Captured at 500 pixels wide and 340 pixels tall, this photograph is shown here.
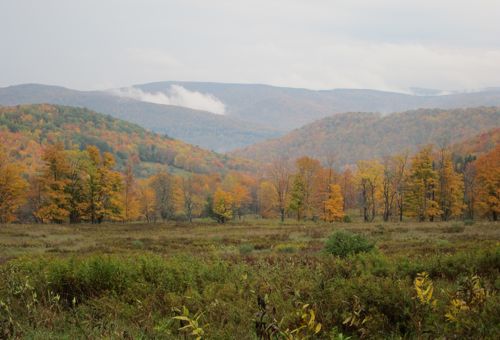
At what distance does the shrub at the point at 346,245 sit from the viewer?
1634 cm

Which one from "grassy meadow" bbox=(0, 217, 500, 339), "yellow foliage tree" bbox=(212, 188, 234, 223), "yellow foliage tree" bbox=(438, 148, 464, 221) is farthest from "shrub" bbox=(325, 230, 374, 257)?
"yellow foliage tree" bbox=(212, 188, 234, 223)

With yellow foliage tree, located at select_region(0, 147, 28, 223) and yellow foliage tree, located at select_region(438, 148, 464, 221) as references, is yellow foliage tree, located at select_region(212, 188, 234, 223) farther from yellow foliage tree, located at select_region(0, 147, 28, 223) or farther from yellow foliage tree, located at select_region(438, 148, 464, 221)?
yellow foliage tree, located at select_region(438, 148, 464, 221)

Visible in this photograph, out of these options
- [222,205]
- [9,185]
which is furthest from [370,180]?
[9,185]

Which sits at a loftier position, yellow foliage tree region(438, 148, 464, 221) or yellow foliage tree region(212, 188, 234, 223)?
yellow foliage tree region(438, 148, 464, 221)

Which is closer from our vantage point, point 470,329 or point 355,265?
point 470,329

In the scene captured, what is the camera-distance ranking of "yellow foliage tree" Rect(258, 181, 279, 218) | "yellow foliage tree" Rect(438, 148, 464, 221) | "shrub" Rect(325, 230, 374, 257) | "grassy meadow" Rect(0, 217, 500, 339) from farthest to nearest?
"yellow foliage tree" Rect(258, 181, 279, 218) → "yellow foliage tree" Rect(438, 148, 464, 221) → "shrub" Rect(325, 230, 374, 257) → "grassy meadow" Rect(0, 217, 500, 339)

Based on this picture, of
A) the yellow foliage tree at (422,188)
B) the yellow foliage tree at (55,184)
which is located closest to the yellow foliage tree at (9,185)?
the yellow foliage tree at (55,184)

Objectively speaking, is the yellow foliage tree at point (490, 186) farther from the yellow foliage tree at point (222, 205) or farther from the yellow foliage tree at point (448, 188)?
the yellow foliage tree at point (222, 205)

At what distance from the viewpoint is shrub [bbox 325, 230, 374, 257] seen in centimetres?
1634

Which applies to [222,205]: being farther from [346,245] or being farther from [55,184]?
[346,245]

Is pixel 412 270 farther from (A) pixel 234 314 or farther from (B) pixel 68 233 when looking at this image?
(B) pixel 68 233

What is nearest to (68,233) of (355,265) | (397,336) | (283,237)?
(283,237)

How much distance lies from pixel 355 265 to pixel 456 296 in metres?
3.61

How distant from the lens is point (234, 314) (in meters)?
6.12
